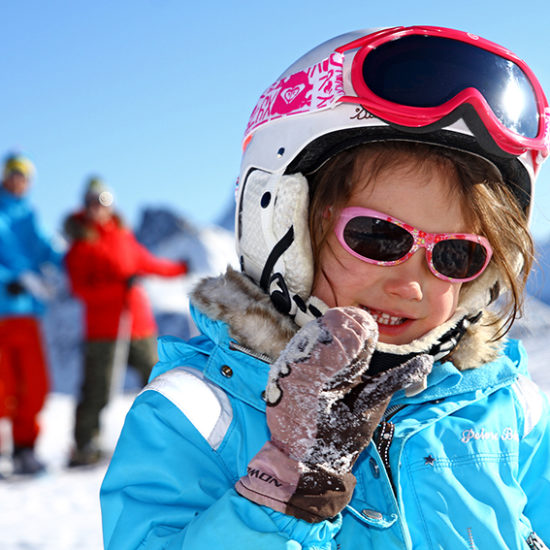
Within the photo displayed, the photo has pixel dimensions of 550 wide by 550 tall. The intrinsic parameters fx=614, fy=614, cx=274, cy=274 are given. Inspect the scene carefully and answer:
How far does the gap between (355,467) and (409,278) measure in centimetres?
52

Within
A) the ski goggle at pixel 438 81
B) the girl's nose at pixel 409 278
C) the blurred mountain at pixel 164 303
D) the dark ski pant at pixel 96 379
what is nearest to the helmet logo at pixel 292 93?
the ski goggle at pixel 438 81

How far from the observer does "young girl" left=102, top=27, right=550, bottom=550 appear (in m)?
1.29

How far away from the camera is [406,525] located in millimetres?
1481

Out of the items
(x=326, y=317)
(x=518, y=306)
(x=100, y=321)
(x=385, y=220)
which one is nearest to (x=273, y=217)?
(x=385, y=220)

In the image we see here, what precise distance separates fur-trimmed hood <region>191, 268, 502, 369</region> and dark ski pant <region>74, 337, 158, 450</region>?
167 inches

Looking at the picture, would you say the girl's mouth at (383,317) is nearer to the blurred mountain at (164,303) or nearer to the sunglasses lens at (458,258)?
the sunglasses lens at (458,258)

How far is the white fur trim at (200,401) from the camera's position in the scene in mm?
1454

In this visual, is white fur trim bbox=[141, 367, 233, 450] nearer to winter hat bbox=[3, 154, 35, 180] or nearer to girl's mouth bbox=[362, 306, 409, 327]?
girl's mouth bbox=[362, 306, 409, 327]

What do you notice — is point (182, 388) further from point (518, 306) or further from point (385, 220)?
point (518, 306)

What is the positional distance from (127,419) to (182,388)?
0.15 meters

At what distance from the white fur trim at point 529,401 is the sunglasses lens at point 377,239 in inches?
23.6

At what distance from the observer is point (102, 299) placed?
592cm

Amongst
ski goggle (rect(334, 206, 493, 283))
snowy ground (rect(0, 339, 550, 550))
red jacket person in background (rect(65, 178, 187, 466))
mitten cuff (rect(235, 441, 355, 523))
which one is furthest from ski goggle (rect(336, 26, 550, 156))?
red jacket person in background (rect(65, 178, 187, 466))

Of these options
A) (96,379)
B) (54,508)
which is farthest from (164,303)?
(54,508)
